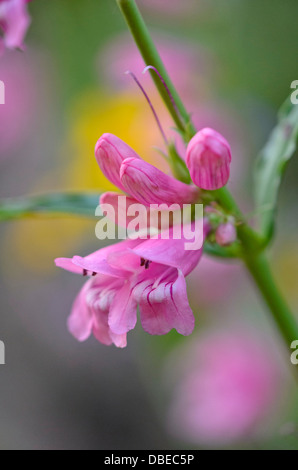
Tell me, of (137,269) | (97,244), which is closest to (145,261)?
(137,269)

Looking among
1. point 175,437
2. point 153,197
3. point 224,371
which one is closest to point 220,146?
point 153,197

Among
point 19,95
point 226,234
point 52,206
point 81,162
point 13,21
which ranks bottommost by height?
point 226,234

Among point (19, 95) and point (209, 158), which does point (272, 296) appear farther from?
point (19, 95)

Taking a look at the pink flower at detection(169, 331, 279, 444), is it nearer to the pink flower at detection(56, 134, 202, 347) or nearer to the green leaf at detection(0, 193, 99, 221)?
the green leaf at detection(0, 193, 99, 221)

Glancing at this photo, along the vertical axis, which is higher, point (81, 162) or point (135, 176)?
point (81, 162)

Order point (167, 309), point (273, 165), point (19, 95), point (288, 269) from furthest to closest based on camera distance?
point (19, 95) < point (288, 269) < point (273, 165) < point (167, 309)

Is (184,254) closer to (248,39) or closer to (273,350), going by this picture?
(273,350)

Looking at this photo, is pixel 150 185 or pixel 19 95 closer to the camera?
pixel 150 185
